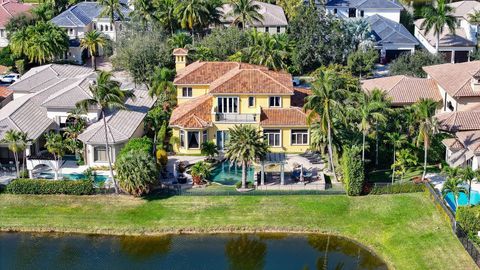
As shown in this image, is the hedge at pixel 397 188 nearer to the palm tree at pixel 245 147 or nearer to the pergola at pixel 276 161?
the pergola at pixel 276 161

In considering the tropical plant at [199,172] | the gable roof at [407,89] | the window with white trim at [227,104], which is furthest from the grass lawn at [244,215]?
the gable roof at [407,89]

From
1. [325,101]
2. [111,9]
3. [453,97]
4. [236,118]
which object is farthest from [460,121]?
[111,9]

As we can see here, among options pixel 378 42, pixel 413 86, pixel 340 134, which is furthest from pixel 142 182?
pixel 378 42

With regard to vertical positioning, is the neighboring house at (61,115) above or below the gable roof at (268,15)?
below

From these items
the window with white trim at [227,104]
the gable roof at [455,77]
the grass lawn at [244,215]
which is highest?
the gable roof at [455,77]

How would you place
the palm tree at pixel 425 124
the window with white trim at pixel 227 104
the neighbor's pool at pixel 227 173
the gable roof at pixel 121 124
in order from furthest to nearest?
the window with white trim at pixel 227 104
the gable roof at pixel 121 124
the neighbor's pool at pixel 227 173
the palm tree at pixel 425 124

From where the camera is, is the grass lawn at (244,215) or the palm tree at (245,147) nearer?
the grass lawn at (244,215)

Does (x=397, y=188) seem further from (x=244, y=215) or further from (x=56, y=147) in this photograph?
(x=56, y=147)

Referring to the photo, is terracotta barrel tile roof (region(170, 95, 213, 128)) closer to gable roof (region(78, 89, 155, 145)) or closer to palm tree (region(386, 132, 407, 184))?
gable roof (region(78, 89, 155, 145))
